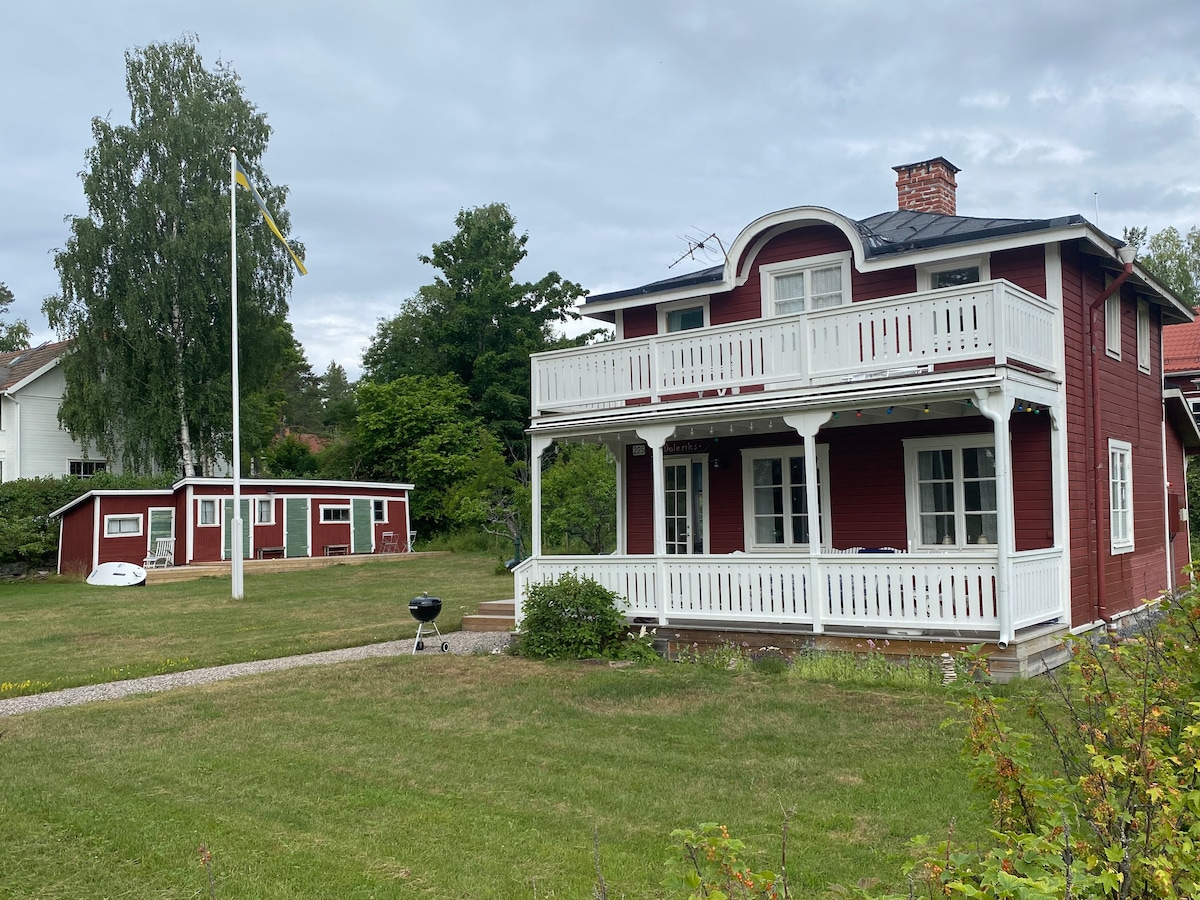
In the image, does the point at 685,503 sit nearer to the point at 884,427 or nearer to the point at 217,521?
the point at 884,427

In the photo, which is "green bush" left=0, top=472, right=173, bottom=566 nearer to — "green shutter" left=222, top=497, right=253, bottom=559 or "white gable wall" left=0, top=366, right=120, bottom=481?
"green shutter" left=222, top=497, right=253, bottom=559

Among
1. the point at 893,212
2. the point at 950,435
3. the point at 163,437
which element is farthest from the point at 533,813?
the point at 163,437

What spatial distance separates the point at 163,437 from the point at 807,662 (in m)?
27.8

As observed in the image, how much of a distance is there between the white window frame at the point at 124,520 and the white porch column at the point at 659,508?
21.8 meters

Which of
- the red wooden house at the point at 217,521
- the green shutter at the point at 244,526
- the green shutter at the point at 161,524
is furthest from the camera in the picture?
the green shutter at the point at 244,526

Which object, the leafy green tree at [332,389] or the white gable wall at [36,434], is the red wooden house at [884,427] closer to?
the white gable wall at [36,434]

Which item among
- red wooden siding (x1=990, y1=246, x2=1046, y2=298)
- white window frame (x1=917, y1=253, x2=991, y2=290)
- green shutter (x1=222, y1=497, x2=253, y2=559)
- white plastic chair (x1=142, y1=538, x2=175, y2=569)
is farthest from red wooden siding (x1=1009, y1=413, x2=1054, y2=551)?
white plastic chair (x1=142, y1=538, x2=175, y2=569)

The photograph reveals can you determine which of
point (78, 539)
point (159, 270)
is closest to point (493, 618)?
point (78, 539)

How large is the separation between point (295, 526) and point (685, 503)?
2124 cm

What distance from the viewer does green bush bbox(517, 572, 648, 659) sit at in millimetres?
12492

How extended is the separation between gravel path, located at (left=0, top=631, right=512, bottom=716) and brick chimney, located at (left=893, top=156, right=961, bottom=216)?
9.53 m

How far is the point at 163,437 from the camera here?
109 ft

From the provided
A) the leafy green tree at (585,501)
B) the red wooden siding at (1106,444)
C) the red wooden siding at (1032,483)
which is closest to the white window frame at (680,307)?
the red wooden siding at (1032,483)

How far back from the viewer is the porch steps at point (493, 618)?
1508 cm
